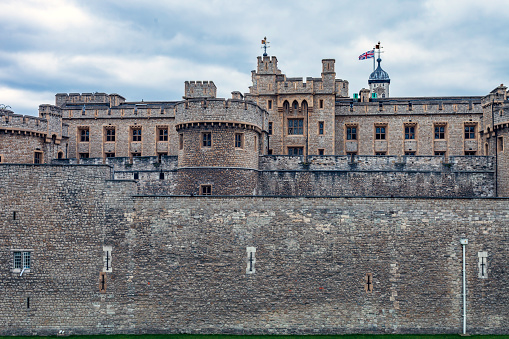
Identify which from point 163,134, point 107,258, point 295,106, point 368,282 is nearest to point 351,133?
point 295,106

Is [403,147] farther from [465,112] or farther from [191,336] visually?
[191,336]

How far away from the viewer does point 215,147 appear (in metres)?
30.5

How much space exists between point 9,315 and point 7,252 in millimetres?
3245

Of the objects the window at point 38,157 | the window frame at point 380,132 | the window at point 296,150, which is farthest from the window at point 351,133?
the window at point 38,157

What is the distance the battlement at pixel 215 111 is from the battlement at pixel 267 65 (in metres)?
13.6

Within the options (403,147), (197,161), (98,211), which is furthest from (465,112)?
(98,211)

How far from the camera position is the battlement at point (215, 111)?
1206 inches

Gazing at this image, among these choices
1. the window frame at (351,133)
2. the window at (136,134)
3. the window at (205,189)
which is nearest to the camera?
the window at (205,189)

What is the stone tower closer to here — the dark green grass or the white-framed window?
the dark green grass

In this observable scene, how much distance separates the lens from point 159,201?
87.5 feet

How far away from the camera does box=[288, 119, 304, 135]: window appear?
44.2 metres

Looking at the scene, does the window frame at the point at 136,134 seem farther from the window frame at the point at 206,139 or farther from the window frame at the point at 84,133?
the window frame at the point at 206,139

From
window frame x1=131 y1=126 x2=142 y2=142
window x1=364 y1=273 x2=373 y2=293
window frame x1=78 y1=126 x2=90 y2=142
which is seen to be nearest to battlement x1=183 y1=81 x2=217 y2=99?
window frame x1=131 y1=126 x2=142 y2=142

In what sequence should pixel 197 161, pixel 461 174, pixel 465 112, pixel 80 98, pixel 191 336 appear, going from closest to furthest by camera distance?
pixel 191 336, pixel 197 161, pixel 461 174, pixel 465 112, pixel 80 98
